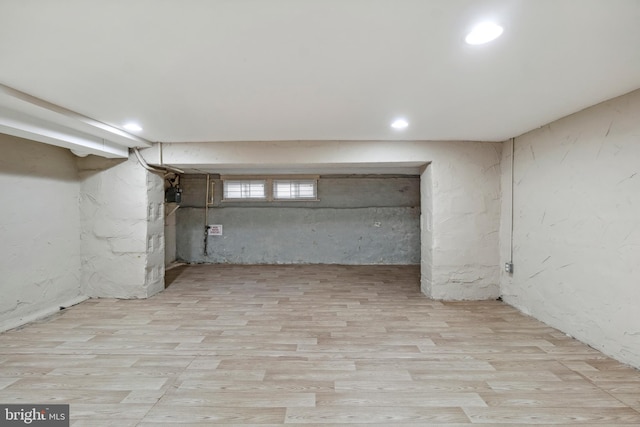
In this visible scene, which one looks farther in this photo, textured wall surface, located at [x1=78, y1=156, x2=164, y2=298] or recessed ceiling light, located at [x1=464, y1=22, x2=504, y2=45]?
textured wall surface, located at [x1=78, y1=156, x2=164, y2=298]

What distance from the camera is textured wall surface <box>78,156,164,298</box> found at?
345 centimetres

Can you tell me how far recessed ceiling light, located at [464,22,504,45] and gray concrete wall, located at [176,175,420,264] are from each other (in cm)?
438

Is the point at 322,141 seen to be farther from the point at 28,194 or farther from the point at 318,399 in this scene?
the point at 28,194

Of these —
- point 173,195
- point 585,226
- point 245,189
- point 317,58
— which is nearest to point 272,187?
point 245,189

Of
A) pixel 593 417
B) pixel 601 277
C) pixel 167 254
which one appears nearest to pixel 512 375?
pixel 593 417

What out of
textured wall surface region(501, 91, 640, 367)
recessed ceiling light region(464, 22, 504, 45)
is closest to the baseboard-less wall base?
recessed ceiling light region(464, 22, 504, 45)

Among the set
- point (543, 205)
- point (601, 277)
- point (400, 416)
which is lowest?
point (400, 416)

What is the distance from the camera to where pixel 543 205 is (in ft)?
9.03

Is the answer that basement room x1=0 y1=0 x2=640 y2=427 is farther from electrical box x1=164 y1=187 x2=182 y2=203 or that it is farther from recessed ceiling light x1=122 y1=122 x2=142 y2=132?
electrical box x1=164 y1=187 x2=182 y2=203

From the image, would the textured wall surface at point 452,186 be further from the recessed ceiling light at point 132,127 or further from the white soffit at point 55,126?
the white soffit at point 55,126

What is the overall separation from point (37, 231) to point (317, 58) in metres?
3.42

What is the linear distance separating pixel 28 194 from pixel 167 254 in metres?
2.81

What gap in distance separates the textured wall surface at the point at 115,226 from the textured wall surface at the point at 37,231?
12 cm

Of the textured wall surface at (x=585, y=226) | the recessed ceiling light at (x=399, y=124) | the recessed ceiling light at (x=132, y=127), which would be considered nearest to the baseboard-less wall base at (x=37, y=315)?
the recessed ceiling light at (x=132, y=127)
